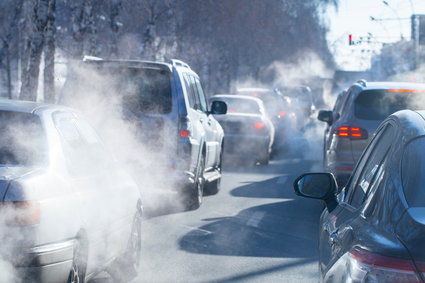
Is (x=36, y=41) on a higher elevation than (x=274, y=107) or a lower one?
higher

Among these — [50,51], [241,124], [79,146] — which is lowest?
[241,124]

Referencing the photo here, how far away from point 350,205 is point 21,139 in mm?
2357

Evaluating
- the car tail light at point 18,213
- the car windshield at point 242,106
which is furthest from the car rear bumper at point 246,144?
the car tail light at point 18,213

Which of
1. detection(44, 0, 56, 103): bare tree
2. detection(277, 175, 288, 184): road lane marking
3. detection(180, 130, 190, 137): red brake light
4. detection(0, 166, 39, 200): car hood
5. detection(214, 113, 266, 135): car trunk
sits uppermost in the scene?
detection(44, 0, 56, 103): bare tree

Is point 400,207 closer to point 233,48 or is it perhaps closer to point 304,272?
point 304,272

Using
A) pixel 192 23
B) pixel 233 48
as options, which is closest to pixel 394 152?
pixel 192 23

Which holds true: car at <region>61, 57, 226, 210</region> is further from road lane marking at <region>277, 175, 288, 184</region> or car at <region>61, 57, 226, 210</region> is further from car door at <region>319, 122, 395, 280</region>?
car door at <region>319, 122, 395, 280</region>

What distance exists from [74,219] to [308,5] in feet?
242

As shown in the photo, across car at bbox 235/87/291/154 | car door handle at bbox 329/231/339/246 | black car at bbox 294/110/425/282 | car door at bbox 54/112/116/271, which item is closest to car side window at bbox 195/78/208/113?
car door at bbox 54/112/116/271

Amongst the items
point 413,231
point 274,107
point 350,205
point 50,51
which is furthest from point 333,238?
point 274,107

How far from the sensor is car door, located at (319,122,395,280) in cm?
358

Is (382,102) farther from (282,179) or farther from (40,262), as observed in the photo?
(40,262)

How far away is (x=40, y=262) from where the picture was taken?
4820mm

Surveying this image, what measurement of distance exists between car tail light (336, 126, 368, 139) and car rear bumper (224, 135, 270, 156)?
811cm
